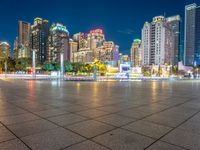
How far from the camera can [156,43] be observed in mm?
134875

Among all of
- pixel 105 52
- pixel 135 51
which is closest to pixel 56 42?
pixel 105 52

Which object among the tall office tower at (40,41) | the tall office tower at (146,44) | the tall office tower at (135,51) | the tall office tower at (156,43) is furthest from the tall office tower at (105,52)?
the tall office tower at (40,41)

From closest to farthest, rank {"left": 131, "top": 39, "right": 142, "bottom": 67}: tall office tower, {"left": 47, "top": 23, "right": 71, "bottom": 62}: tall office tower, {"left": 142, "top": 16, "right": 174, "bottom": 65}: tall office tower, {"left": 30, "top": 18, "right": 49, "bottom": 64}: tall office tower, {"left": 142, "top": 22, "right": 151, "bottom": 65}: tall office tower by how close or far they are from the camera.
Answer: {"left": 142, "top": 16, "right": 174, "bottom": 65}: tall office tower → {"left": 142, "top": 22, "right": 151, "bottom": 65}: tall office tower → {"left": 47, "top": 23, "right": 71, "bottom": 62}: tall office tower → {"left": 30, "top": 18, "right": 49, "bottom": 64}: tall office tower → {"left": 131, "top": 39, "right": 142, "bottom": 67}: tall office tower

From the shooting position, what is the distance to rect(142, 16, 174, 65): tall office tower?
133m

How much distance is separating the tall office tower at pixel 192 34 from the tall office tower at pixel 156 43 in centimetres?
4266

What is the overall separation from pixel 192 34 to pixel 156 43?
2521 inches

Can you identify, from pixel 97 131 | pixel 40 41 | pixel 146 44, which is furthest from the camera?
pixel 40 41

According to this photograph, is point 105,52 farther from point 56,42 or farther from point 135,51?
point 56,42

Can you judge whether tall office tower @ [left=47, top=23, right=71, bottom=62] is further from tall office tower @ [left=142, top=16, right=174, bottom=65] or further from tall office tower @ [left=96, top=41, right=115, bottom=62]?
tall office tower @ [left=142, top=16, right=174, bottom=65]

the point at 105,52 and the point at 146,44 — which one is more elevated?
the point at 146,44

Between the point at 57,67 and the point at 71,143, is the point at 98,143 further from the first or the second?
the point at 57,67

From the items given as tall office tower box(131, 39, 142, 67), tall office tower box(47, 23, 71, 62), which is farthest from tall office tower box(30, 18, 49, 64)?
tall office tower box(131, 39, 142, 67)

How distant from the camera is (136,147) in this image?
3268mm

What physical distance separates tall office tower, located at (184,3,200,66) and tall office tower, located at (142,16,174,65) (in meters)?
42.7
